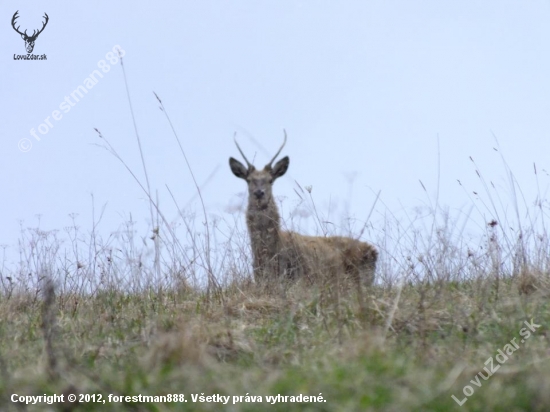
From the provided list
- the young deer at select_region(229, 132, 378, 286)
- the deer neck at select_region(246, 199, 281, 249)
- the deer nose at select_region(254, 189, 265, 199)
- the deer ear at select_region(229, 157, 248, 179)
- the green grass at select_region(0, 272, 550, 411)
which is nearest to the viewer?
the green grass at select_region(0, 272, 550, 411)

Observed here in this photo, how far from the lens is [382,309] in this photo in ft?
18.2

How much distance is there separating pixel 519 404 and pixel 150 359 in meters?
1.65

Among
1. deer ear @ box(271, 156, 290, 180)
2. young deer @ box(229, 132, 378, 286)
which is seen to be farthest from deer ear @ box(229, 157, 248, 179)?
deer ear @ box(271, 156, 290, 180)

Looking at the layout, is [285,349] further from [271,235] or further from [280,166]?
[280,166]

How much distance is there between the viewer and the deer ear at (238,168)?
401 inches

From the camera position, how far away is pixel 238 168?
10.2m

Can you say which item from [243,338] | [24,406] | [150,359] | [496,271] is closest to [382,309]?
[243,338]

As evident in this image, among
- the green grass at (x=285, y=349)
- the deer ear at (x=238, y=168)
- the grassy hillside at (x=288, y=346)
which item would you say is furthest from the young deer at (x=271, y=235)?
the green grass at (x=285, y=349)

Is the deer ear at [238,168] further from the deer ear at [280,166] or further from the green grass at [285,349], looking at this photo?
the green grass at [285,349]

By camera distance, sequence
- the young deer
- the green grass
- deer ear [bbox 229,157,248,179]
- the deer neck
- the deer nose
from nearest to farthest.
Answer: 1. the green grass
2. the young deer
3. the deer neck
4. the deer nose
5. deer ear [bbox 229,157,248,179]

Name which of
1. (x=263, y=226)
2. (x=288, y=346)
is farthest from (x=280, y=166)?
(x=288, y=346)

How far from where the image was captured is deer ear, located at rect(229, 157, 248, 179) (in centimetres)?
1020

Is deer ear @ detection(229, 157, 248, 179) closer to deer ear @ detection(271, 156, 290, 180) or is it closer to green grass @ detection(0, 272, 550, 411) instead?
deer ear @ detection(271, 156, 290, 180)

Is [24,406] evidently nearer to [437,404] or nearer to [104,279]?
[437,404]
